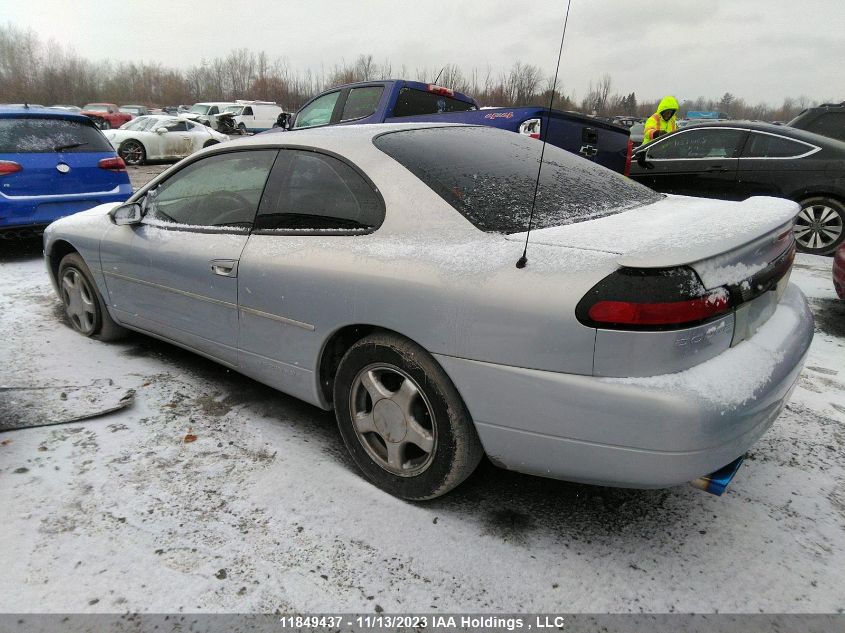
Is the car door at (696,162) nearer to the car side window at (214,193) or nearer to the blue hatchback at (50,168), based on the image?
the car side window at (214,193)

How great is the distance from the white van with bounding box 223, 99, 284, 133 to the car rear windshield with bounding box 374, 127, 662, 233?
85.3 ft

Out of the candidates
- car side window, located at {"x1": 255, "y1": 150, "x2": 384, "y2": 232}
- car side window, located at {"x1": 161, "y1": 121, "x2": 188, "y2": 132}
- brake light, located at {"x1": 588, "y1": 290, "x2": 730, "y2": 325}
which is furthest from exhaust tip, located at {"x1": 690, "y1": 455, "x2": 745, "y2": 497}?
car side window, located at {"x1": 161, "y1": 121, "x2": 188, "y2": 132}

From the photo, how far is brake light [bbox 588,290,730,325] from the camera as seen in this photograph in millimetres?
1655

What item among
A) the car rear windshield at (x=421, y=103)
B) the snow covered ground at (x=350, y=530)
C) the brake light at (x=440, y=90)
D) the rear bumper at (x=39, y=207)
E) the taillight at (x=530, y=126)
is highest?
the brake light at (x=440, y=90)

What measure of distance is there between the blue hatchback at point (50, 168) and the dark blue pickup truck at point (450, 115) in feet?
8.62

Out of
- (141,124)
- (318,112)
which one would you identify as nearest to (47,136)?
(318,112)

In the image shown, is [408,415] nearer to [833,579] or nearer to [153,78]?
[833,579]

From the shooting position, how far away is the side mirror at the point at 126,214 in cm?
334

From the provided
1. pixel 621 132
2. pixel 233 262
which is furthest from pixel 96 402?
pixel 621 132

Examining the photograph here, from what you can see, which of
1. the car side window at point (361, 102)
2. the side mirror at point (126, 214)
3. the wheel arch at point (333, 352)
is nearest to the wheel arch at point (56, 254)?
the side mirror at point (126, 214)

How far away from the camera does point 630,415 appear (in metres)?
1.68

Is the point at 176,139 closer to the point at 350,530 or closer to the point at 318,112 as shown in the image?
the point at 318,112

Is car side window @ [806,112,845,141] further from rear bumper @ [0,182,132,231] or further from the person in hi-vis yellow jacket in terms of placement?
rear bumper @ [0,182,132,231]

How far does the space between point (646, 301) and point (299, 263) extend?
4.69ft
